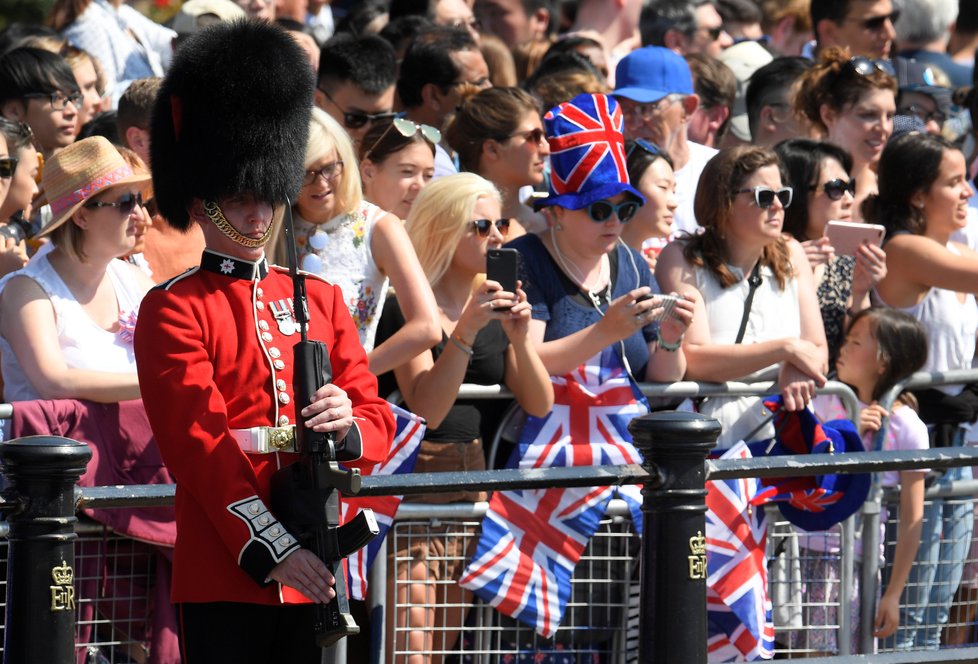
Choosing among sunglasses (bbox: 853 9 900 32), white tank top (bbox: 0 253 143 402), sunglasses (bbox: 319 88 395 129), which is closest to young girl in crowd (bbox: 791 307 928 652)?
sunglasses (bbox: 319 88 395 129)

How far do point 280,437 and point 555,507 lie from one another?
1795 millimetres

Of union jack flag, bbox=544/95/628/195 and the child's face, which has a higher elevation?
union jack flag, bbox=544/95/628/195

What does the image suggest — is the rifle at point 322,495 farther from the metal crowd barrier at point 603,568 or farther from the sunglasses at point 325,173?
the sunglasses at point 325,173

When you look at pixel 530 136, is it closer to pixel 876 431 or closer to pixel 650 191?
pixel 650 191

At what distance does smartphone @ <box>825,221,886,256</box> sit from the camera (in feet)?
21.5

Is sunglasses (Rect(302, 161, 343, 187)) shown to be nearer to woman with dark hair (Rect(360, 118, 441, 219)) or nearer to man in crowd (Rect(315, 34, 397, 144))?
woman with dark hair (Rect(360, 118, 441, 219))

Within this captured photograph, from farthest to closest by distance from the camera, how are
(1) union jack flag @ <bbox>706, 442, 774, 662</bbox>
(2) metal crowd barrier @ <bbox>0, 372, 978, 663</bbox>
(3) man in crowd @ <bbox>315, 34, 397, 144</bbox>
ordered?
(3) man in crowd @ <bbox>315, 34, 397, 144</bbox> → (1) union jack flag @ <bbox>706, 442, 774, 662</bbox> → (2) metal crowd barrier @ <bbox>0, 372, 978, 663</bbox>

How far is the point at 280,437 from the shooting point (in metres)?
4.03

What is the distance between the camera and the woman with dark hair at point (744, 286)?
5.99m

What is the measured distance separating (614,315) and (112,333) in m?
1.65

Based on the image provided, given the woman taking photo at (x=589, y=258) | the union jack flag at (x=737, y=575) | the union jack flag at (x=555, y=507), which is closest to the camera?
the union jack flag at (x=555, y=507)

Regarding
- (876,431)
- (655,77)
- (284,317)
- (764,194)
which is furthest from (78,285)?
(655,77)

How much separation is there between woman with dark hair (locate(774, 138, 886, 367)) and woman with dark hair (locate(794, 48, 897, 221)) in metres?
0.70

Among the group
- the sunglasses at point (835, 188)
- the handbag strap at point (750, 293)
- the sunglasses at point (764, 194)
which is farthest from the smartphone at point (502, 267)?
the sunglasses at point (835, 188)
